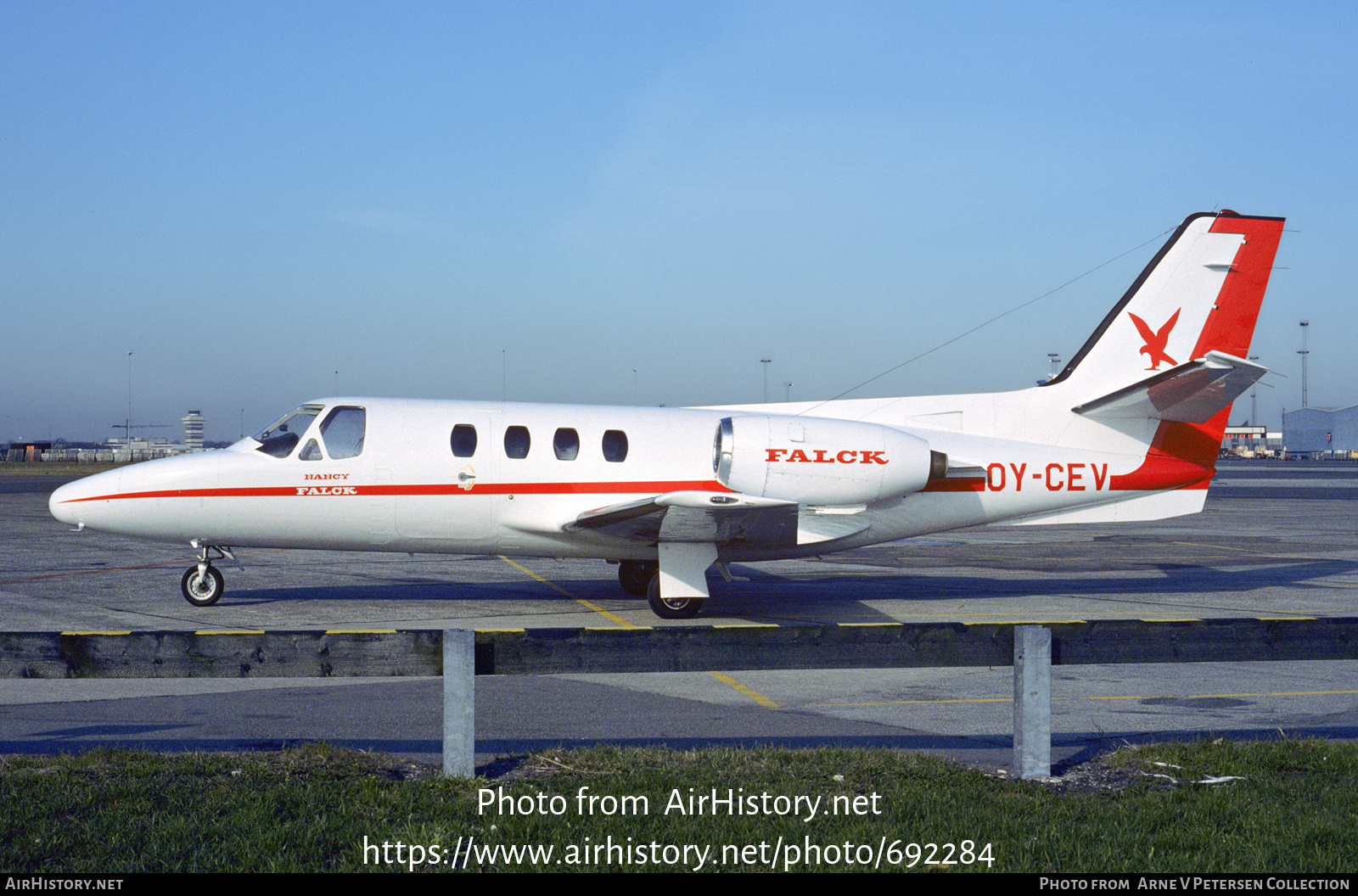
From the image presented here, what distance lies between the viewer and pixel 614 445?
14289 mm

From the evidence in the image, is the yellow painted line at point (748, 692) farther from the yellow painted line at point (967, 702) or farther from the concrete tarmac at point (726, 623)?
the yellow painted line at point (967, 702)

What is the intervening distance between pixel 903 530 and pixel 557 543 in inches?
184

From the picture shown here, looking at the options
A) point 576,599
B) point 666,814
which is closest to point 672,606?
point 576,599

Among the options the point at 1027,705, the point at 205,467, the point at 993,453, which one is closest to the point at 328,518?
the point at 205,467

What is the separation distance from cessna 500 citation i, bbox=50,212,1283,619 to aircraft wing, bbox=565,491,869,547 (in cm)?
3

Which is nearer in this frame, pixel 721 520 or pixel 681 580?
pixel 721 520

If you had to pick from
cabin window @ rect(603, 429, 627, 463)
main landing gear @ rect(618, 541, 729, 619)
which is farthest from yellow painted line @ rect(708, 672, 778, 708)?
cabin window @ rect(603, 429, 627, 463)

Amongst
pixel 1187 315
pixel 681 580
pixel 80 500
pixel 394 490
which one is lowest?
pixel 681 580

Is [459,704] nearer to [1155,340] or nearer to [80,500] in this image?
[80,500]

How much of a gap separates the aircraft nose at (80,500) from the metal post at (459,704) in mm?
9680

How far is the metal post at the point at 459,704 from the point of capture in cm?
614

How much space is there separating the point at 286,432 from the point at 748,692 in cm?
768

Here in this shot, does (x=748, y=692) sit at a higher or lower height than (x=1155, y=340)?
lower

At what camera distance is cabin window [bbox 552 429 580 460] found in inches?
557
